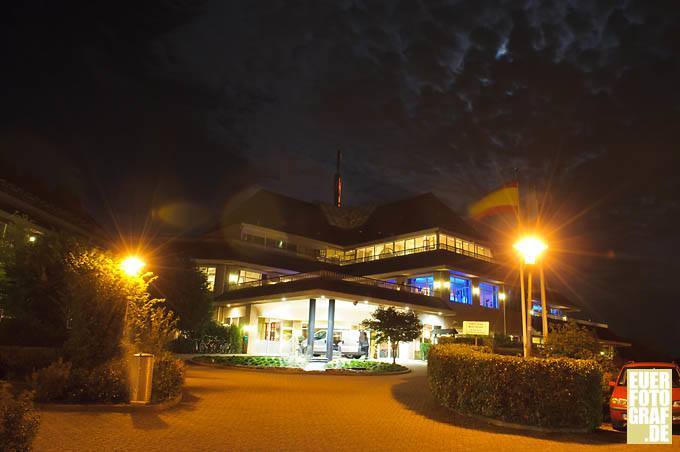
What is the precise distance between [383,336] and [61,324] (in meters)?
15.4

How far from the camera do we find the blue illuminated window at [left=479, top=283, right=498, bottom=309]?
143 feet

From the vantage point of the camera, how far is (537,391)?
10.6 m

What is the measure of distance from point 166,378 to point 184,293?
829 inches

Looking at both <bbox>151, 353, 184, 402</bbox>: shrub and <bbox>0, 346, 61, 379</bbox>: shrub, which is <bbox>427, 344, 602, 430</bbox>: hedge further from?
<bbox>0, 346, 61, 379</bbox>: shrub

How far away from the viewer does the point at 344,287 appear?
30.2m

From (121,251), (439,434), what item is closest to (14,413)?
(439,434)

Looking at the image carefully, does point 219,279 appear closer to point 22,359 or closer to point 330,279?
point 330,279

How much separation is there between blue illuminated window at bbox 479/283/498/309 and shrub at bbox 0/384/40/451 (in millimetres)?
40360

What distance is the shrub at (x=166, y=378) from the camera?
11.7 m

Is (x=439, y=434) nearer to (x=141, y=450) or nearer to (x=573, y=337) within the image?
(x=141, y=450)

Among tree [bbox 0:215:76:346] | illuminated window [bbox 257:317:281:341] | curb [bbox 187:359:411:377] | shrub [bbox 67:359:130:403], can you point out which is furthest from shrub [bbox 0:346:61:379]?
illuminated window [bbox 257:317:281:341]

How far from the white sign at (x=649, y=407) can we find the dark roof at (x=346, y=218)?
3956cm

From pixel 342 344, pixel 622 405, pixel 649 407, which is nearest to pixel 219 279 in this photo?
pixel 342 344

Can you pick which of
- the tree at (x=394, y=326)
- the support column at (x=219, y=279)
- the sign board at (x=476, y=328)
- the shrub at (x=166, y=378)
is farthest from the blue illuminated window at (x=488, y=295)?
the shrub at (x=166, y=378)
